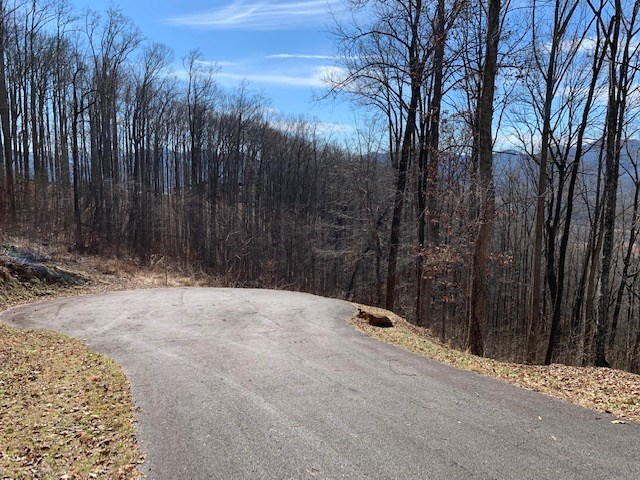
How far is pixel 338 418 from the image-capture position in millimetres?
4750

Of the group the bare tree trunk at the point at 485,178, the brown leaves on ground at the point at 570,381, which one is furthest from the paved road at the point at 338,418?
the bare tree trunk at the point at 485,178

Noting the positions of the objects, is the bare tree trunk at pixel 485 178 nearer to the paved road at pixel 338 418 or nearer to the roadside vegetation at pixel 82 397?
the roadside vegetation at pixel 82 397

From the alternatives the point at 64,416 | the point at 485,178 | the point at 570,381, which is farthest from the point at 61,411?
the point at 485,178

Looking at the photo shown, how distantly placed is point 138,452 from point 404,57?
51.2 feet

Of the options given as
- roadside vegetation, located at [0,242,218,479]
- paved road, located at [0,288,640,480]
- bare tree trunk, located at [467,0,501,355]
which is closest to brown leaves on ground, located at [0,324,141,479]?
roadside vegetation, located at [0,242,218,479]

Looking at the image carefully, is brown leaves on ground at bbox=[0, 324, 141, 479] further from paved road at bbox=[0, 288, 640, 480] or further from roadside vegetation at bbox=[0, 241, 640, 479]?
paved road at bbox=[0, 288, 640, 480]

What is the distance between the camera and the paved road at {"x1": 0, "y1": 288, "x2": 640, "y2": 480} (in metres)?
3.77

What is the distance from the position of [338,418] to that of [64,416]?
3.02 metres

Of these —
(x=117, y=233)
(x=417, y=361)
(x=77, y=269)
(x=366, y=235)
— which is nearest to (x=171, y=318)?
(x=417, y=361)

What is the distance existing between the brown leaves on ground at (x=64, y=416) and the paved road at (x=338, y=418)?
25 centimetres

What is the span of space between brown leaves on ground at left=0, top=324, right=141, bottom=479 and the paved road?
25 centimetres

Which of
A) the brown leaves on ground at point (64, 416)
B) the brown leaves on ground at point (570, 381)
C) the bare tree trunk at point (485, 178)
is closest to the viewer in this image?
the brown leaves on ground at point (64, 416)

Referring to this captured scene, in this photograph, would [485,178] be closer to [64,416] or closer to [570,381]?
[570,381]

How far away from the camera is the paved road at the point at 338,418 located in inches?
148
